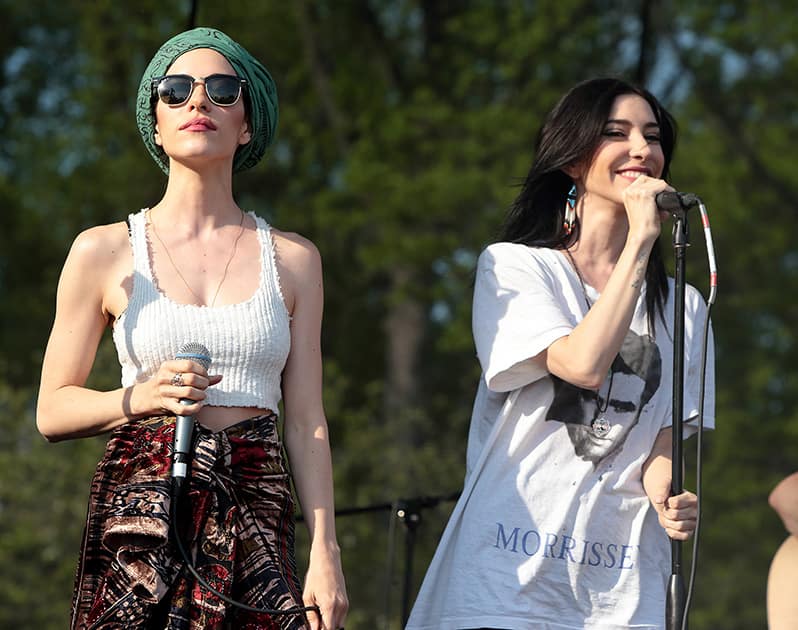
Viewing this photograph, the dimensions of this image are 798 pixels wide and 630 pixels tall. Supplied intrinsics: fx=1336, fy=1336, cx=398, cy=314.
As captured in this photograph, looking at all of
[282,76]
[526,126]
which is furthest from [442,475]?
[282,76]

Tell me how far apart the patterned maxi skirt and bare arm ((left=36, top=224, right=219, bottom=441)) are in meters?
0.06

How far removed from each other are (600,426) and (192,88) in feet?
4.11

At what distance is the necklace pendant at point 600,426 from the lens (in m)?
3.22

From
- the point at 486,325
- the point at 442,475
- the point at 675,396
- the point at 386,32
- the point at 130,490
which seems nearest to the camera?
the point at 130,490

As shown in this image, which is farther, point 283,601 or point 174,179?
point 174,179

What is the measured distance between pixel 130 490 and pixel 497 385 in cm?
101

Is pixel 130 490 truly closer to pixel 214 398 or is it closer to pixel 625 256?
pixel 214 398

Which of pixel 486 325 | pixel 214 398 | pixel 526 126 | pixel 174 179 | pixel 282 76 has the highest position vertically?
pixel 282 76

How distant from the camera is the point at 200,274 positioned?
2857 mm

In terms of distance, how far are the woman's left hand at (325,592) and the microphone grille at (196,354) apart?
463 mm

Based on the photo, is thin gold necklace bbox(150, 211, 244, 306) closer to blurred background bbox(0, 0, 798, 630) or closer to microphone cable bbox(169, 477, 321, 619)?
microphone cable bbox(169, 477, 321, 619)

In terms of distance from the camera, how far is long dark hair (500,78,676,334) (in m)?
3.49

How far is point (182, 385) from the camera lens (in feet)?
8.38

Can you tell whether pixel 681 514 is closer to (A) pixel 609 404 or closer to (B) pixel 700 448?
(B) pixel 700 448
